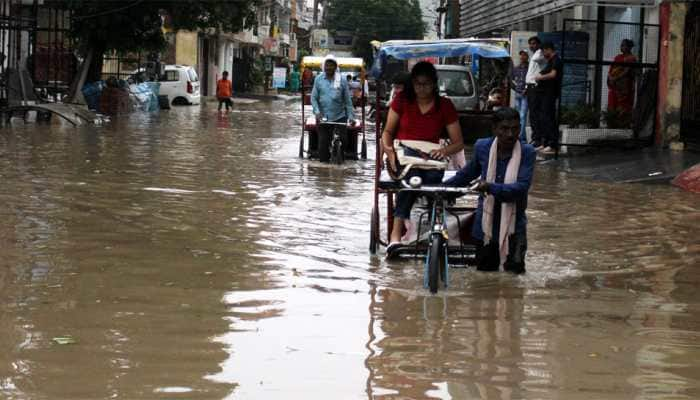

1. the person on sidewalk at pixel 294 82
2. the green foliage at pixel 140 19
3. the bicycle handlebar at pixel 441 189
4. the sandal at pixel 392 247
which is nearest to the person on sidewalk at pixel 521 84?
the green foliage at pixel 140 19

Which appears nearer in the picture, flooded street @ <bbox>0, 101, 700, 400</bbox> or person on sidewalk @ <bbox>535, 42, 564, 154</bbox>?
flooded street @ <bbox>0, 101, 700, 400</bbox>

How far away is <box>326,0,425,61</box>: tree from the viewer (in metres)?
104

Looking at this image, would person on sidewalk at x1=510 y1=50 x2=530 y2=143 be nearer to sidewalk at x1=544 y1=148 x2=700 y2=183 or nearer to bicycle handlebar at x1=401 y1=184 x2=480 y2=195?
sidewalk at x1=544 y1=148 x2=700 y2=183

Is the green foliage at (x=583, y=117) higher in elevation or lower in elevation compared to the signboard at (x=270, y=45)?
lower

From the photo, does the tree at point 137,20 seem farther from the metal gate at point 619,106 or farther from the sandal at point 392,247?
the sandal at point 392,247

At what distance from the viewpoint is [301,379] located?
575cm

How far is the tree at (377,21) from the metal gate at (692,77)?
82612 mm

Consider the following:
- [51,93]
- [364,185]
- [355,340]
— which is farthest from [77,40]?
[355,340]

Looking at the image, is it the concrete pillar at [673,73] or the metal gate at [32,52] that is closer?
the concrete pillar at [673,73]

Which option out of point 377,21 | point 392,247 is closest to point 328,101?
point 392,247

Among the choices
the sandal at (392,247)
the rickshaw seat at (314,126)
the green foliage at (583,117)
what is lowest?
the sandal at (392,247)

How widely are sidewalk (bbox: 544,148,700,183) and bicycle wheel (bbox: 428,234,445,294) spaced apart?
364 inches

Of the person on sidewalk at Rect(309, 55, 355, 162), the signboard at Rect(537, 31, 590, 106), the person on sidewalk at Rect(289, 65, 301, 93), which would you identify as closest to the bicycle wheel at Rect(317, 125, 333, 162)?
the person on sidewalk at Rect(309, 55, 355, 162)

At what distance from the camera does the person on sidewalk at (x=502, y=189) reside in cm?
861
